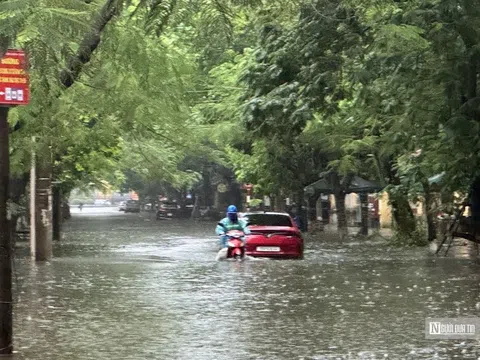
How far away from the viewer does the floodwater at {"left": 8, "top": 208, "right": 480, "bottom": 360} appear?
1030cm

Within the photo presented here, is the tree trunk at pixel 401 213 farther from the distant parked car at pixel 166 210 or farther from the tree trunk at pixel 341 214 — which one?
the distant parked car at pixel 166 210

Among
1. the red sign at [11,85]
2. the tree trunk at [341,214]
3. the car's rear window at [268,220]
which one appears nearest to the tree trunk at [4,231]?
the red sign at [11,85]

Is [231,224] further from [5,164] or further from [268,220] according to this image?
[5,164]

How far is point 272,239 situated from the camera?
25.6 metres

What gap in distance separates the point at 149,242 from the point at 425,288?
22.4 metres

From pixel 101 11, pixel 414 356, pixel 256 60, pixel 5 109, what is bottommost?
pixel 414 356

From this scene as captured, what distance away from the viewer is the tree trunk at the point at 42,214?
987 inches

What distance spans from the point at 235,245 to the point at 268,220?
236cm

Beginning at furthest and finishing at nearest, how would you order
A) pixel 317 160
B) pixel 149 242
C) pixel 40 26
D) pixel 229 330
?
pixel 317 160 < pixel 149 242 < pixel 229 330 < pixel 40 26

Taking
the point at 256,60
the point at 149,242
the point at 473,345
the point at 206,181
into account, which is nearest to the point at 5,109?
the point at 473,345

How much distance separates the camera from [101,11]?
921 centimetres

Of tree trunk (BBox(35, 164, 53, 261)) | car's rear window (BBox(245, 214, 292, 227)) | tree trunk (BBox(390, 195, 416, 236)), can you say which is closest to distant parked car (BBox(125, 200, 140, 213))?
tree trunk (BBox(390, 195, 416, 236))

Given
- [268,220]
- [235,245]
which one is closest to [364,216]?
[268,220]

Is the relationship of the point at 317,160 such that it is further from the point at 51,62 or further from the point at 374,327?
the point at 51,62
